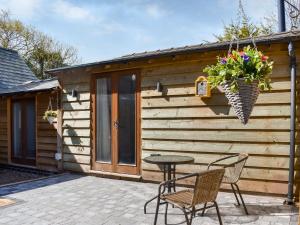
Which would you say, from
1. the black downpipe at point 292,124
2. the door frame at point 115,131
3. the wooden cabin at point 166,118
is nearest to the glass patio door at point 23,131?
the wooden cabin at point 166,118

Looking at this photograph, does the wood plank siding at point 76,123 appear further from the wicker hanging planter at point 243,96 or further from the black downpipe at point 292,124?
the wicker hanging planter at point 243,96

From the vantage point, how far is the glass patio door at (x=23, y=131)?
8.22 m

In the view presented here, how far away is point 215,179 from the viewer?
3219mm

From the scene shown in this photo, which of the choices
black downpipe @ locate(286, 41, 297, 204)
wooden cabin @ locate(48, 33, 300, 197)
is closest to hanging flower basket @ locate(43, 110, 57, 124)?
wooden cabin @ locate(48, 33, 300, 197)

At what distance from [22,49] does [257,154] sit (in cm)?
1802

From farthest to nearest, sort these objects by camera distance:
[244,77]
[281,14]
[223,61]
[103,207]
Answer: [281,14] < [103,207] < [223,61] < [244,77]

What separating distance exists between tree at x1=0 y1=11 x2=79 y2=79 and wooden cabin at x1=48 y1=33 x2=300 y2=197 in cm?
1296

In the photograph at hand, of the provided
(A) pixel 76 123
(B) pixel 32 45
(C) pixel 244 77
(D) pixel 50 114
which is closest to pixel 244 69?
(C) pixel 244 77

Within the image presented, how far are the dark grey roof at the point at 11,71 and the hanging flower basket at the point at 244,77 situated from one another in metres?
9.09

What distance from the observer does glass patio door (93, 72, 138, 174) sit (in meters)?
6.29

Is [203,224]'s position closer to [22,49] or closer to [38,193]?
[38,193]

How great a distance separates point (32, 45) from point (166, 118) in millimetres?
16504

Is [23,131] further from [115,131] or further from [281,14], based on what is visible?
[281,14]

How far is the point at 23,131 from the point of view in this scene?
8.39m
